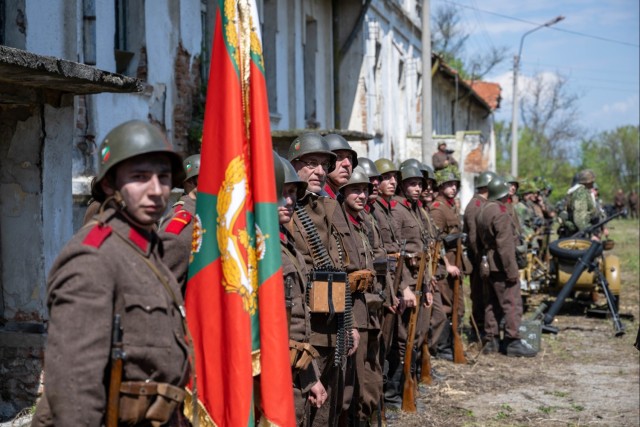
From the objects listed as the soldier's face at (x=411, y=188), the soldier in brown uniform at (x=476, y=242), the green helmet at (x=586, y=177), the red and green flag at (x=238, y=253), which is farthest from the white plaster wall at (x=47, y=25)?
the green helmet at (x=586, y=177)

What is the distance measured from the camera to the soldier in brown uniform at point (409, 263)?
8992 millimetres

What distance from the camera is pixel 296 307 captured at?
529 centimetres

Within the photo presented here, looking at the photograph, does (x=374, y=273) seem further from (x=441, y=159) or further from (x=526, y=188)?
(x=526, y=188)

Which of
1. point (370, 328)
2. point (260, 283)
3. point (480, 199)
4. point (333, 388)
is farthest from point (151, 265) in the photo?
point (480, 199)

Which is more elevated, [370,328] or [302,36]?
[302,36]

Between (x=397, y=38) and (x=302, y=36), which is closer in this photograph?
(x=302, y=36)

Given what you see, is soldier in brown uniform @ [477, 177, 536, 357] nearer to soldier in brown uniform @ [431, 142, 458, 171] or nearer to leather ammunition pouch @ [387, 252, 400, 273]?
leather ammunition pouch @ [387, 252, 400, 273]

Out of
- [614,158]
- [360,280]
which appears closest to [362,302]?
[360,280]

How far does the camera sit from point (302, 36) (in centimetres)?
1794

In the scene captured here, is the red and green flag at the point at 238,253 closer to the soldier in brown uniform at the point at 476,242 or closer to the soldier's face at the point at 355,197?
the soldier's face at the point at 355,197

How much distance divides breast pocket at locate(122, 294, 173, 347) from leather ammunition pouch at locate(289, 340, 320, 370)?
70.3 inches

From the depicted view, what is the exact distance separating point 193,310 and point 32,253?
366 cm

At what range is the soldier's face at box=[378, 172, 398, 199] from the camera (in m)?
9.39

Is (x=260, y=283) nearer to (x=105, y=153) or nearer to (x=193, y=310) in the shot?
(x=193, y=310)
